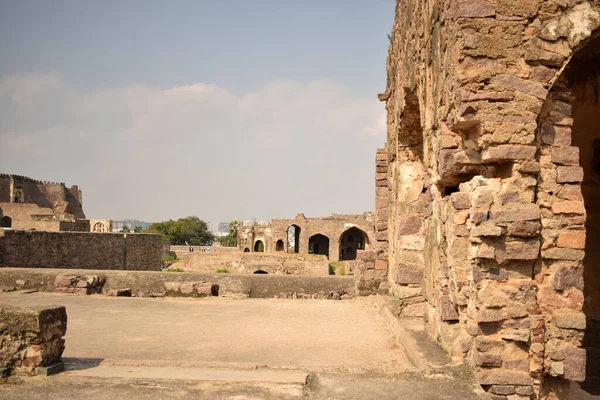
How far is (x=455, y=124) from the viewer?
4742 mm

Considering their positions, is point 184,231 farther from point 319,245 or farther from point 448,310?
point 448,310

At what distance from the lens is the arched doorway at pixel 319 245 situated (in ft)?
165

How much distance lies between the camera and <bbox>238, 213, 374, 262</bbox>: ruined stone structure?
44.1 meters

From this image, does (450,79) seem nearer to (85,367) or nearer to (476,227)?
(476,227)

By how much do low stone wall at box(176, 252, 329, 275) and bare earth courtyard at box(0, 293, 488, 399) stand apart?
46.0ft

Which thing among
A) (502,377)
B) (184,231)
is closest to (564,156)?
(502,377)

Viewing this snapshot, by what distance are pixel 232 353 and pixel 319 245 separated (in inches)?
1780

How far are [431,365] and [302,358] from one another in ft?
4.74

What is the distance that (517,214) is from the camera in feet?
14.3

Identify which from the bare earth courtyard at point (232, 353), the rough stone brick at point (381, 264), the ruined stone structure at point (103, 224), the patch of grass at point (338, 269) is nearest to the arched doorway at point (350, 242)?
the patch of grass at point (338, 269)

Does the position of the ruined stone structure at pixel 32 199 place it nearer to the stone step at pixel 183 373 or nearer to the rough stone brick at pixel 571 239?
the stone step at pixel 183 373

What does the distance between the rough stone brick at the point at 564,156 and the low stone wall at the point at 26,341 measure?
4342mm

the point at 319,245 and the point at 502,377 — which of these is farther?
the point at 319,245

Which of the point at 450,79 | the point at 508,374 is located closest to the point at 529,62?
the point at 450,79
